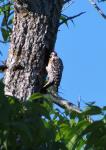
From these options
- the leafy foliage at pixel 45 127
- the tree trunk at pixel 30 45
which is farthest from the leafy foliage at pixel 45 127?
the tree trunk at pixel 30 45

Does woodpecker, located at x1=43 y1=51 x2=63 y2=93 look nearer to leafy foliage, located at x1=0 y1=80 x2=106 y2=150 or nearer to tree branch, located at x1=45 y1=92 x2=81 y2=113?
tree branch, located at x1=45 y1=92 x2=81 y2=113

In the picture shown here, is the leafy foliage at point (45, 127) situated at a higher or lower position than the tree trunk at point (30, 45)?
lower

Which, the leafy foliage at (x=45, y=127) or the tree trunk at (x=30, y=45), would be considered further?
the tree trunk at (x=30, y=45)

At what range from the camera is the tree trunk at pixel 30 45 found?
447 centimetres

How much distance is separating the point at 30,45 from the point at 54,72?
316 millimetres

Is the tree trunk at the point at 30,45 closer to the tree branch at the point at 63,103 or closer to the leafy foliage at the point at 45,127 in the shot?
the tree branch at the point at 63,103

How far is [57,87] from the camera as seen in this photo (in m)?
4.45

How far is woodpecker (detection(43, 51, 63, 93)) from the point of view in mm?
4391

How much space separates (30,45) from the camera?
4594 millimetres

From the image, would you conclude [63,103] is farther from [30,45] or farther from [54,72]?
[30,45]

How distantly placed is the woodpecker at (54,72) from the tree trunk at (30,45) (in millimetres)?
99

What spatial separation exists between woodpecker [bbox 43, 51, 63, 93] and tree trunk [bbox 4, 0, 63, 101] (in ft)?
0.33

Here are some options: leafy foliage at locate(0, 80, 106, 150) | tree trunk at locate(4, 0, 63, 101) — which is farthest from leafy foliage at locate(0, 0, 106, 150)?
tree trunk at locate(4, 0, 63, 101)

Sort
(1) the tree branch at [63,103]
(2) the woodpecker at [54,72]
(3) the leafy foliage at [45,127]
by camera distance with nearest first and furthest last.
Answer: (3) the leafy foliage at [45,127]
(1) the tree branch at [63,103]
(2) the woodpecker at [54,72]
